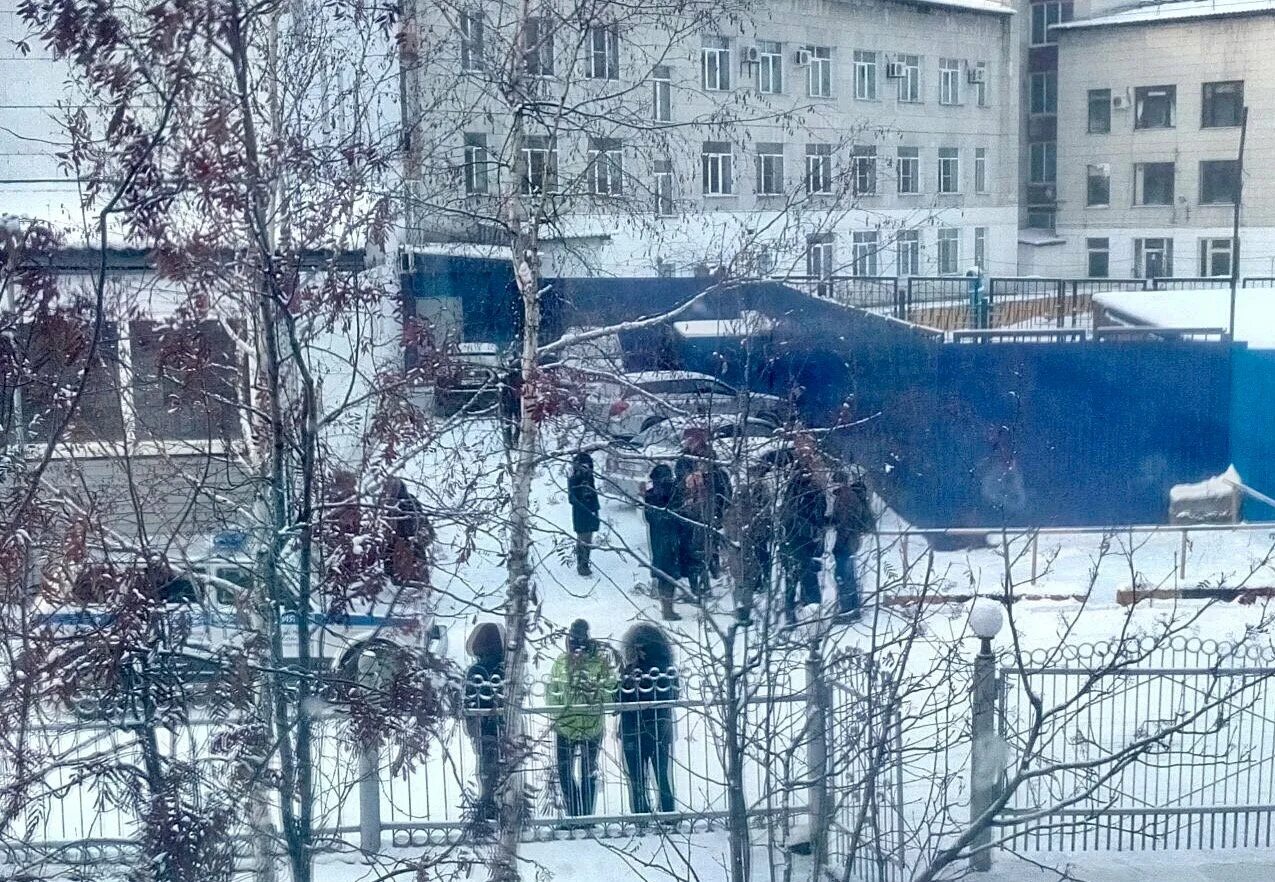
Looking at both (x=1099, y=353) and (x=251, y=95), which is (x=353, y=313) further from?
(x=1099, y=353)

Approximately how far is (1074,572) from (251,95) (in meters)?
7.46

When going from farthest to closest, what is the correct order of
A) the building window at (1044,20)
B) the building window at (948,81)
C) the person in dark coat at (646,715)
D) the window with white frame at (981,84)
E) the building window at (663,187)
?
the building window at (1044,20) < the window with white frame at (981,84) < the building window at (948,81) < the building window at (663,187) < the person in dark coat at (646,715)

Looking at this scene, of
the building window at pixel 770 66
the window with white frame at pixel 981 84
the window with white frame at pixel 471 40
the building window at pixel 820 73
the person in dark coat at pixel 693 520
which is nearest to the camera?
the person in dark coat at pixel 693 520

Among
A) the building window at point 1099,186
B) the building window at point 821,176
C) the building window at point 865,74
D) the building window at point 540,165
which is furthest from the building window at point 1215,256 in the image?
the building window at point 540,165

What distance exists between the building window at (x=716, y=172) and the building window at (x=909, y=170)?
240 inches

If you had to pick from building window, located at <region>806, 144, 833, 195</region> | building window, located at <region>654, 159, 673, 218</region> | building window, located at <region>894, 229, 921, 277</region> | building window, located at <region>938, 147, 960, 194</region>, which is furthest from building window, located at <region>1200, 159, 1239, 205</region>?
building window, located at <region>654, 159, 673, 218</region>

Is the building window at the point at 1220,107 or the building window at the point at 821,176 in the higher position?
the building window at the point at 1220,107

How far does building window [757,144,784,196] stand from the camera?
772 centimetres

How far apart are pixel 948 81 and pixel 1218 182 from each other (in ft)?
21.5

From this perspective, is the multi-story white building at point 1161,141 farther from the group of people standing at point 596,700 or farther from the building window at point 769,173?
the group of people standing at point 596,700

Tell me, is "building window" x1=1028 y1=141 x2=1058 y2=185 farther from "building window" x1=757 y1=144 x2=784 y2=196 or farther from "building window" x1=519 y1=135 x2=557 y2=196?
"building window" x1=519 y1=135 x2=557 y2=196

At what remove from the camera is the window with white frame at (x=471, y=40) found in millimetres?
5832

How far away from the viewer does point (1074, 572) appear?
9711 millimetres

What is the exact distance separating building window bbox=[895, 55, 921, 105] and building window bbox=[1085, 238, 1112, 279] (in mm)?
7572
